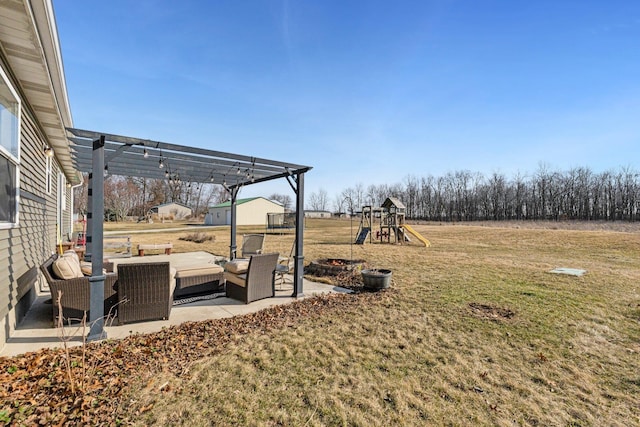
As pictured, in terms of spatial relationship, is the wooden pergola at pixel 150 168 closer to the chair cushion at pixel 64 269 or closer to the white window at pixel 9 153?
the chair cushion at pixel 64 269

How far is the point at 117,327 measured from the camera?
13.1ft

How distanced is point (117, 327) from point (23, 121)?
10.3 feet

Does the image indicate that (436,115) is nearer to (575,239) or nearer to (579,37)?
(579,37)

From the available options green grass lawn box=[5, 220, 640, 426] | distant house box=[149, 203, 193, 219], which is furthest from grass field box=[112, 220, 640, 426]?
distant house box=[149, 203, 193, 219]

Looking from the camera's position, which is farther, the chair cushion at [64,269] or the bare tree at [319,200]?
the bare tree at [319,200]

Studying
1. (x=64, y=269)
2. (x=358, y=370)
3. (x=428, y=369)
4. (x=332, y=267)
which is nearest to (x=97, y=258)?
(x=64, y=269)

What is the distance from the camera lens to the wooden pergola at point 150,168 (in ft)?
12.1

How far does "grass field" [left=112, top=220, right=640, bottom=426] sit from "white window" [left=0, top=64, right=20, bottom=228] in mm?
2657

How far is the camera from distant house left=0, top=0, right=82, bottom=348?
8.70 ft

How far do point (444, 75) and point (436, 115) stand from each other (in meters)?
3.45

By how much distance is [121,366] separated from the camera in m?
2.94

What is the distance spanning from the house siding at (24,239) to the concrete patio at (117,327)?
14cm

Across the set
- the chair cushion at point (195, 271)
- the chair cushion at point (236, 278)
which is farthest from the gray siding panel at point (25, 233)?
the chair cushion at point (236, 278)

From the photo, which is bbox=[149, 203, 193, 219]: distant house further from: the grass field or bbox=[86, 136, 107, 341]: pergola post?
the grass field
